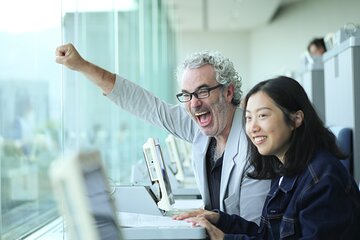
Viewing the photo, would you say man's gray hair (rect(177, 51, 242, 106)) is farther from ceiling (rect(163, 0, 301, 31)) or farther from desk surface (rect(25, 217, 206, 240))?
ceiling (rect(163, 0, 301, 31))

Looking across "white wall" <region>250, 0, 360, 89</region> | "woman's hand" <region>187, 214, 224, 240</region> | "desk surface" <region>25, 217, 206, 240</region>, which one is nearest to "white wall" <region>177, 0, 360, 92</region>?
"white wall" <region>250, 0, 360, 89</region>

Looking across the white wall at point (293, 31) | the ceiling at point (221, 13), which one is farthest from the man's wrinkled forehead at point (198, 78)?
the white wall at point (293, 31)

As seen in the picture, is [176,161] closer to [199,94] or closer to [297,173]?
[199,94]

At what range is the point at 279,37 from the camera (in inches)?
519

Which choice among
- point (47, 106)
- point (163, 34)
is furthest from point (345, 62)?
point (163, 34)

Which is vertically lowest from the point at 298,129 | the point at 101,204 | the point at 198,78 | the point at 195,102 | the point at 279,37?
the point at 101,204

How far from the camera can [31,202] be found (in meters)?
3.23

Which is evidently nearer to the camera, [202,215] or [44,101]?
[202,215]

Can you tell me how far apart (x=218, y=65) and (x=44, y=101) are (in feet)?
4.13

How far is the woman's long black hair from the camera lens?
1910mm

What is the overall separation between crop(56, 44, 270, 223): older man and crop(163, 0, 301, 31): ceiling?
7626 millimetres

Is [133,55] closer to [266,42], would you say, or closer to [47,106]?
[47,106]

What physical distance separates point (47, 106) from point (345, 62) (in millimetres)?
1751

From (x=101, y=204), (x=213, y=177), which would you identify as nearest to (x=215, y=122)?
(x=213, y=177)
